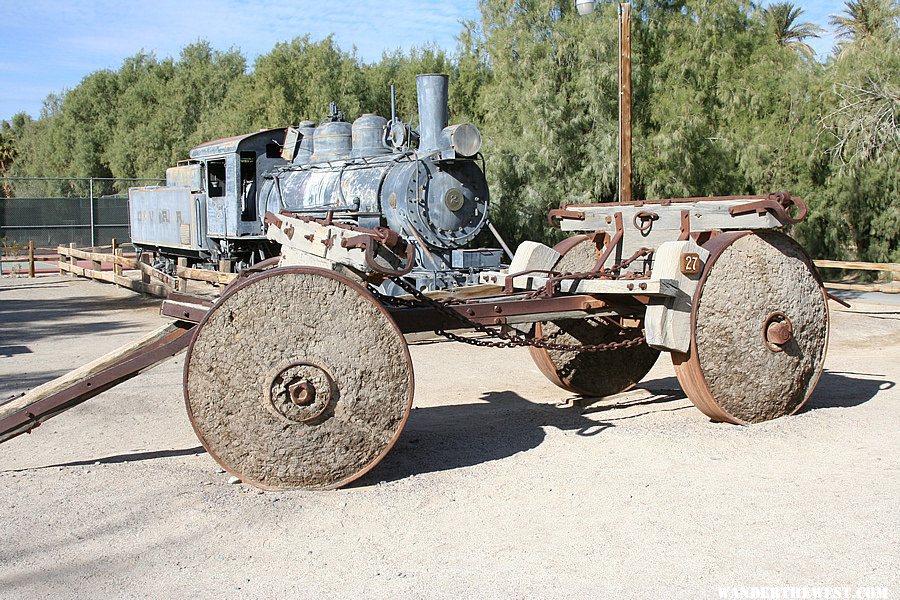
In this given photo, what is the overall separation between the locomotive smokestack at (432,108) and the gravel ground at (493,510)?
7.22 m

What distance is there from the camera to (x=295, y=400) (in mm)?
5012

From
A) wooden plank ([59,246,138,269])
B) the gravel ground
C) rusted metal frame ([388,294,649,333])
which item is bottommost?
the gravel ground

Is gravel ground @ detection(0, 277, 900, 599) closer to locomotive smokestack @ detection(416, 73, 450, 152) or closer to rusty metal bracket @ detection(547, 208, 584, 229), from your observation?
rusty metal bracket @ detection(547, 208, 584, 229)

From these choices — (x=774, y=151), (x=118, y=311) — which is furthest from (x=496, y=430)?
(x=774, y=151)

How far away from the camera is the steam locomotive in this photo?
13.2 metres

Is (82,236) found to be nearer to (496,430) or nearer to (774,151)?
(774,151)

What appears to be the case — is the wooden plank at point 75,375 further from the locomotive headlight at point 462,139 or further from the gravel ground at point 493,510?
the locomotive headlight at point 462,139

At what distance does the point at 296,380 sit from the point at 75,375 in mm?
1556

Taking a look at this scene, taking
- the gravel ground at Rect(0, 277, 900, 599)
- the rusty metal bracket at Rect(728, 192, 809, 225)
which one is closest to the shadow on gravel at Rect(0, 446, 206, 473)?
the gravel ground at Rect(0, 277, 900, 599)

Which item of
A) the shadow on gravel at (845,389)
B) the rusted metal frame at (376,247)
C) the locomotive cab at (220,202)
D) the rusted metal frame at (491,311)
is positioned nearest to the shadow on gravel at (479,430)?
the rusted metal frame at (491,311)

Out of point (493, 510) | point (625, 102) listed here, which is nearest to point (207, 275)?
point (625, 102)

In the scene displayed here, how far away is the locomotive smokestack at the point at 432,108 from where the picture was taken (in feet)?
45.0

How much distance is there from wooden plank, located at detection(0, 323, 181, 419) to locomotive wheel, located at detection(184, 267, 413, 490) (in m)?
0.88

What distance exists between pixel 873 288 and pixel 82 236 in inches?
961
